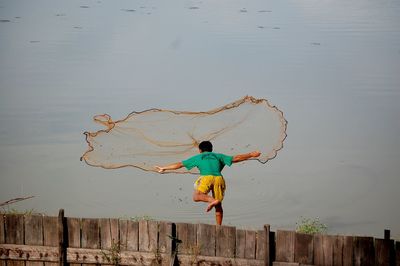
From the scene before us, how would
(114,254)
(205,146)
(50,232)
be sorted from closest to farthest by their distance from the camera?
(114,254) < (50,232) < (205,146)

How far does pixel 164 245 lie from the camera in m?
9.16

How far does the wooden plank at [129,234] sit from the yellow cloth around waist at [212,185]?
2.05 metres

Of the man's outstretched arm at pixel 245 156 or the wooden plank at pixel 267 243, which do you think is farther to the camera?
the man's outstretched arm at pixel 245 156

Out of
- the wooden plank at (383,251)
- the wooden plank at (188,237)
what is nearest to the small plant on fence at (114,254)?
the wooden plank at (188,237)

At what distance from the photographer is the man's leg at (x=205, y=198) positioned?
35.5 feet

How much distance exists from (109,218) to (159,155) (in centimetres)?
248

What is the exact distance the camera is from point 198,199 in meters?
11.1

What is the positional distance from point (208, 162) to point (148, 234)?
7.20 ft

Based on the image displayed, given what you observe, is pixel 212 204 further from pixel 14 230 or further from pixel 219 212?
pixel 14 230

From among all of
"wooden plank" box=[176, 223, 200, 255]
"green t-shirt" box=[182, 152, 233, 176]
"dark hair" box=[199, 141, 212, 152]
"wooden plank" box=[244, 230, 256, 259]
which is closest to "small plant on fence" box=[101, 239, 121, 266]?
"wooden plank" box=[176, 223, 200, 255]

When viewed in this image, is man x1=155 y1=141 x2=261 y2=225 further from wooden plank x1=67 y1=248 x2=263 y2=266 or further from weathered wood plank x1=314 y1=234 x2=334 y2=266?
weathered wood plank x1=314 y1=234 x2=334 y2=266

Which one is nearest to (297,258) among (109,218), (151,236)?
(151,236)

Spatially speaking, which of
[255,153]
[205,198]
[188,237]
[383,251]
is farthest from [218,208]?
[383,251]

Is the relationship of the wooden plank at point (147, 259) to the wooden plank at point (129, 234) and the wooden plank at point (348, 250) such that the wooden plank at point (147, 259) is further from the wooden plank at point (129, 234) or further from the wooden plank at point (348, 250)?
the wooden plank at point (348, 250)
